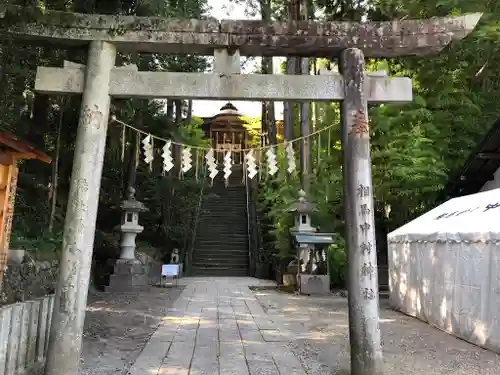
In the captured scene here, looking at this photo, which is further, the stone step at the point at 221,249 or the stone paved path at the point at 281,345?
the stone step at the point at 221,249

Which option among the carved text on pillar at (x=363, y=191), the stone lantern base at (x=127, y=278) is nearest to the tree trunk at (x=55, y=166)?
the stone lantern base at (x=127, y=278)

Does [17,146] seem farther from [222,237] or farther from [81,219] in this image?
[222,237]

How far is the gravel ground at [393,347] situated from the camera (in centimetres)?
518

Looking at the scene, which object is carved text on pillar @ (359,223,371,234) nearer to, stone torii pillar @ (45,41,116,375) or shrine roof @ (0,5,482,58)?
shrine roof @ (0,5,482,58)

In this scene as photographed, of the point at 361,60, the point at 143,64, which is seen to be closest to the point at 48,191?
the point at 143,64

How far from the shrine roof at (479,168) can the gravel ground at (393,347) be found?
4.38m

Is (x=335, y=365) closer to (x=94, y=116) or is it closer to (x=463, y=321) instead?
(x=463, y=321)

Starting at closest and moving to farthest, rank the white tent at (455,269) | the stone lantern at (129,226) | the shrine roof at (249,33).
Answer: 1. the shrine roof at (249,33)
2. the white tent at (455,269)
3. the stone lantern at (129,226)

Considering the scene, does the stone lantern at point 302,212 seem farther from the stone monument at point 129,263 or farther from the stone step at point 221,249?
the stone step at point 221,249

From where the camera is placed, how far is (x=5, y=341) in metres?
4.02

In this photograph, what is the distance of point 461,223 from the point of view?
7.25 metres

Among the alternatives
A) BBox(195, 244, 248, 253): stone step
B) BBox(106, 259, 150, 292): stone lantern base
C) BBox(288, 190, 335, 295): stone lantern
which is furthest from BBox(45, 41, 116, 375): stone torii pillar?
BBox(195, 244, 248, 253): stone step

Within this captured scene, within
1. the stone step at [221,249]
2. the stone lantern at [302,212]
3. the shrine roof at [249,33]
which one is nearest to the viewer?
the shrine roof at [249,33]

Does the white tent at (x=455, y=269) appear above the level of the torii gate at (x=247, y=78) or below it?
below
